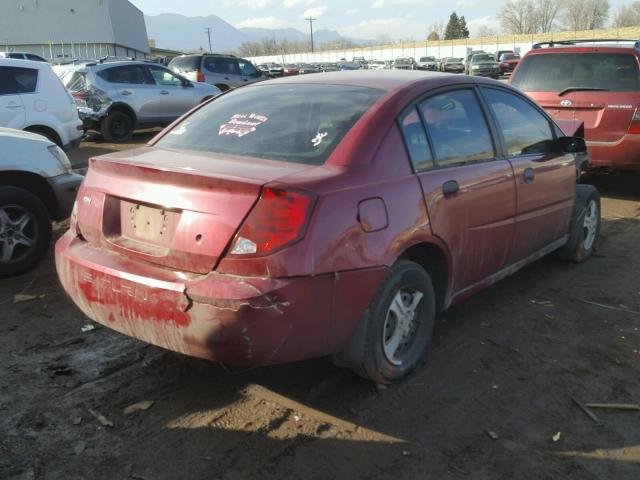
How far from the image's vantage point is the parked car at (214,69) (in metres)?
18.9

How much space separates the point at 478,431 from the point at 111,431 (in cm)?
175

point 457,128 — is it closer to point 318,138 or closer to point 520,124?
point 520,124

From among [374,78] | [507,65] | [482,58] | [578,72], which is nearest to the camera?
[374,78]

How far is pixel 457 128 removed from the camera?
3924mm

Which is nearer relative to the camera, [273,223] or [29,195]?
[273,223]

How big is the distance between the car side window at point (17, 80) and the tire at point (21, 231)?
4.37m

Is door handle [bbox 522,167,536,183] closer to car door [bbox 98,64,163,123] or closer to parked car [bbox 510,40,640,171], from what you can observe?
parked car [bbox 510,40,640,171]

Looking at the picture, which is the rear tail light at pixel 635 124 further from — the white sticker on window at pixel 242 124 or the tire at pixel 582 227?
the white sticker on window at pixel 242 124

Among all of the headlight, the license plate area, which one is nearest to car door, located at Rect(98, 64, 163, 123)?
the headlight

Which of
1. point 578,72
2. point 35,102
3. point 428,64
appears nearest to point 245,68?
point 35,102

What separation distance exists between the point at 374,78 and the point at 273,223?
1537 mm

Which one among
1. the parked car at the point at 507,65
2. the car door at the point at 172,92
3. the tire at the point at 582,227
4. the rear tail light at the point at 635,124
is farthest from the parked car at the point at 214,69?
the parked car at the point at 507,65

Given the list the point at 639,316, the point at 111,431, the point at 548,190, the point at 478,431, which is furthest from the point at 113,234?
the point at 639,316

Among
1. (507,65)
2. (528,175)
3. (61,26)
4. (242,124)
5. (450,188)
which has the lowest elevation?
(507,65)
